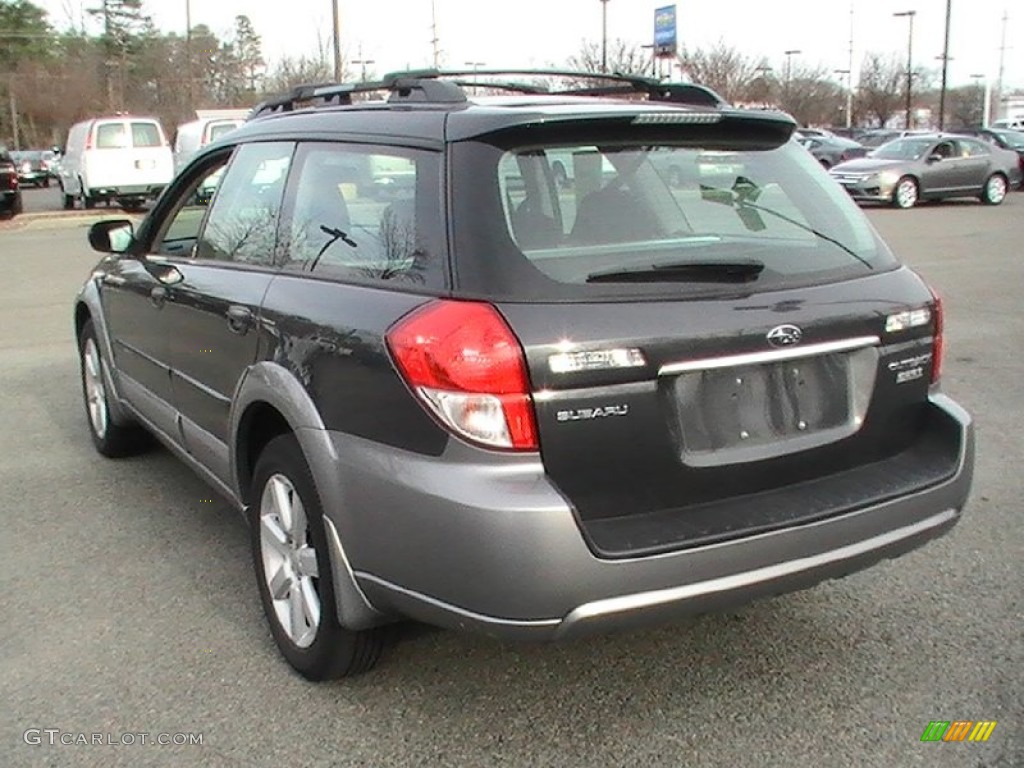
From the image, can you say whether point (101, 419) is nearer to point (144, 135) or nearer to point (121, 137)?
point (121, 137)

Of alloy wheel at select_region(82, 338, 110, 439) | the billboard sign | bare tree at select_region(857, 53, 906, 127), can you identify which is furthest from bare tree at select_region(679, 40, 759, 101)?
alloy wheel at select_region(82, 338, 110, 439)

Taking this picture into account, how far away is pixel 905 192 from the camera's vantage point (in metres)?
24.0

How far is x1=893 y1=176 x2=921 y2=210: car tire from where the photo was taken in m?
23.9

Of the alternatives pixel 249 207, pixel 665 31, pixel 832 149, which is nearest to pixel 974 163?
pixel 832 149

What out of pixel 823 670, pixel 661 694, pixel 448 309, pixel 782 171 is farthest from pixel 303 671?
pixel 782 171

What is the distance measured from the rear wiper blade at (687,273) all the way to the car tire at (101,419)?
3.47 m

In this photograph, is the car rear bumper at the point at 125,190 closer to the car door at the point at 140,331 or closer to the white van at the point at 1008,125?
the car door at the point at 140,331

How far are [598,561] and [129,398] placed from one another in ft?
10.5

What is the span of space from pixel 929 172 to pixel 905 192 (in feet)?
2.76

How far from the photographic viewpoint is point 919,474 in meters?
3.19

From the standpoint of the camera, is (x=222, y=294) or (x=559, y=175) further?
(x=222, y=294)

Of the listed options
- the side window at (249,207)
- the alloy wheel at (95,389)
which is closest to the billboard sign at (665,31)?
the alloy wheel at (95,389)

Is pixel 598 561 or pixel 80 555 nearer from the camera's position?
pixel 598 561

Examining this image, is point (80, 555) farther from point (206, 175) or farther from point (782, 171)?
point (782, 171)
